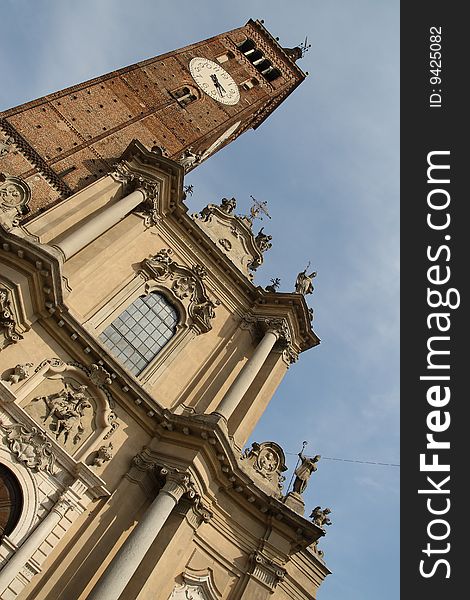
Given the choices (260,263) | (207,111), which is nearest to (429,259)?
(260,263)

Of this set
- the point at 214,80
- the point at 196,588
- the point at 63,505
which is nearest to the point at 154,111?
the point at 214,80

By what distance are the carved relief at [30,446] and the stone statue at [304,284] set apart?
9725 mm

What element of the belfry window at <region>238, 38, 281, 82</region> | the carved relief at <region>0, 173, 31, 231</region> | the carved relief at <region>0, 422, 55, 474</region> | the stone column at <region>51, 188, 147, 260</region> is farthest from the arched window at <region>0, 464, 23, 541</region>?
the belfry window at <region>238, 38, 281, 82</region>

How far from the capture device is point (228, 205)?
66.0 feet

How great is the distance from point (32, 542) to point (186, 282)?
8.33 m

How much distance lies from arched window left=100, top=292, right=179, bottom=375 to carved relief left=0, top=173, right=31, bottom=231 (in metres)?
3.45

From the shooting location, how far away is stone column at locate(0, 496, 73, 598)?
393 inches

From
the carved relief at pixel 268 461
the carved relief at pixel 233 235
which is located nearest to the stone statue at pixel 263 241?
the carved relief at pixel 233 235

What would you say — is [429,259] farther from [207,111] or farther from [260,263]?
[207,111]

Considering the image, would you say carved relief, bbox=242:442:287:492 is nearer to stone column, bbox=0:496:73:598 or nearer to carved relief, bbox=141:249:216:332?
carved relief, bbox=141:249:216:332

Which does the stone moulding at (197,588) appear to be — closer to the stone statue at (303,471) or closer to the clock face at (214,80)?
the stone statue at (303,471)

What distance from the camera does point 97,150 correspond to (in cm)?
1977

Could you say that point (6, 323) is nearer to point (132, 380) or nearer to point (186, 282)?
point (132, 380)

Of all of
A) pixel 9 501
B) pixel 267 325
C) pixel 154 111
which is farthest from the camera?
pixel 154 111
